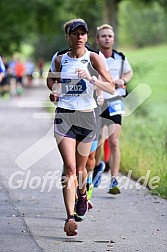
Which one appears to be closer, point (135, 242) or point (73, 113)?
point (135, 242)

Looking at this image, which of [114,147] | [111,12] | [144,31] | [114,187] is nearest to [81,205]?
[114,187]

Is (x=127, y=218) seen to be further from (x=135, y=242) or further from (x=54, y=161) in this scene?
(x=54, y=161)

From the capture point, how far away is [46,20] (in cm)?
5206

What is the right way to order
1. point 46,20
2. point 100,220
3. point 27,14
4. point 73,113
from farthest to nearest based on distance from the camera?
1. point 46,20
2. point 27,14
3. point 100,220
4. point 73,113

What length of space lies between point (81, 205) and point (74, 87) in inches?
50.6

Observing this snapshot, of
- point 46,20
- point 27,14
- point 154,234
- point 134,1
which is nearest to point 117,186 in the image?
point 154,234

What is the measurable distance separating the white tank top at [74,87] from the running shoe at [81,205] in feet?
3.32

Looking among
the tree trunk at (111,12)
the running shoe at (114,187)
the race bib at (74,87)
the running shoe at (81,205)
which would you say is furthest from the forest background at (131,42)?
the race bib at (74,87)

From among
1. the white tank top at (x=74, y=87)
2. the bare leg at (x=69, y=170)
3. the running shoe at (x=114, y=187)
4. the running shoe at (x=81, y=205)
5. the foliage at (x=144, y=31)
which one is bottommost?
the foliage at (x=144, y=31)

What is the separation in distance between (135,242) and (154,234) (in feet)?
1.48

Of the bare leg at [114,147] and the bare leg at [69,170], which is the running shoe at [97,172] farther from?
the bare leg at [69,170]

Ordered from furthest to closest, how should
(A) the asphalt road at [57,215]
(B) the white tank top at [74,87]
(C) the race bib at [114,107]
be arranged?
(C) the race bib at [114,107]
(B) the white tank top at [74,87]
(A) the asphalt road at [57,215]

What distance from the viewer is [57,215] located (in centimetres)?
874

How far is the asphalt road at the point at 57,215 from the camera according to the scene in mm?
7219
